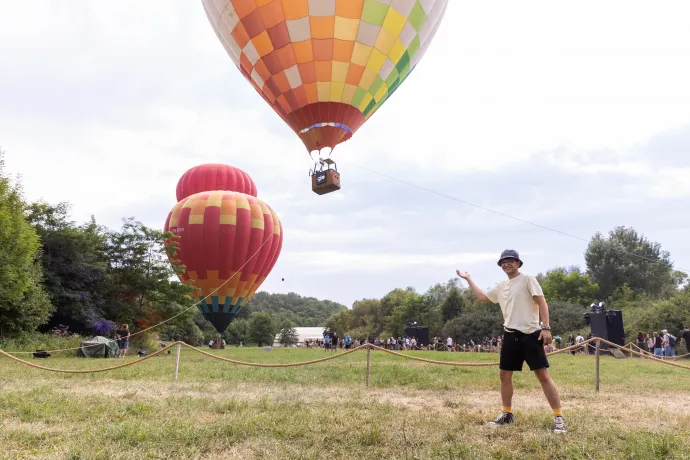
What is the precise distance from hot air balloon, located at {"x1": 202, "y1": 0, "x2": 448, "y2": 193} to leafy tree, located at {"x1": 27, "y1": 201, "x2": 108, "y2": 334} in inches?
663

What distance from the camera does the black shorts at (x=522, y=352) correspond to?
5.11m

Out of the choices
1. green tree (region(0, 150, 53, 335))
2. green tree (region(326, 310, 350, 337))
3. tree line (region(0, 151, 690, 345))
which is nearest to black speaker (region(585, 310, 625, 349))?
tree line (region(0, 151, 690, 345))

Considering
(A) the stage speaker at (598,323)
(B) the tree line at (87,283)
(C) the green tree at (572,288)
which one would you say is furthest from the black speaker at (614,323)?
(C) the green tree at (572,288)

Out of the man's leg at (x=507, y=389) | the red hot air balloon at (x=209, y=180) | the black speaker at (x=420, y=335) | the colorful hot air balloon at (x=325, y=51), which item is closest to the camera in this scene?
the man's leg at (x=507, y=389)

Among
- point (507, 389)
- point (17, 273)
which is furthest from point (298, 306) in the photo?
point (507, 389)

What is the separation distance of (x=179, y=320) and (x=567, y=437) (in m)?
28.9

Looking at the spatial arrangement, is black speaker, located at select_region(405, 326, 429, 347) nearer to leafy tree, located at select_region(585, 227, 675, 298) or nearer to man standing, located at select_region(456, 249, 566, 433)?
leafy tree, located at select_region(585, 227, 675, 298)

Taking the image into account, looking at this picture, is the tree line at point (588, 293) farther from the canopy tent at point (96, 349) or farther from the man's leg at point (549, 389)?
the man's leg at point (549, 389)

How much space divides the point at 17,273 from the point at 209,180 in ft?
53.0

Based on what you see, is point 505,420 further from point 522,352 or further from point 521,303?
point 521,303

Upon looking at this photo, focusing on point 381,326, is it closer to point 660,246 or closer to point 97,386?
point 660,246

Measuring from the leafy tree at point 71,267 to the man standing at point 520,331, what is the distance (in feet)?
82.4

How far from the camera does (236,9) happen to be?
14195mm

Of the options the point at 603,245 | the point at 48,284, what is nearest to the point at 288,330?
the point at 603,245
